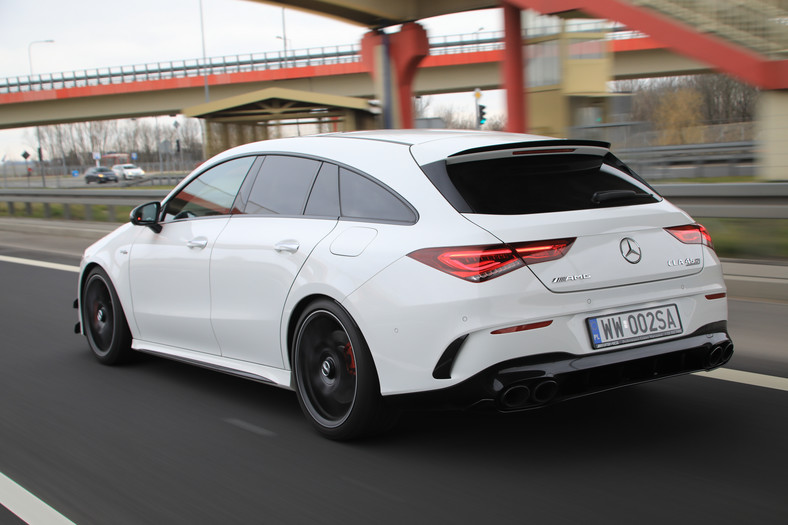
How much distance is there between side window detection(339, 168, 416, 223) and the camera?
13.4 ft

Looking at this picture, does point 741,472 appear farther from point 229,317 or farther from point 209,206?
point 209,206

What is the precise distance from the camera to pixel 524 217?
384 cm

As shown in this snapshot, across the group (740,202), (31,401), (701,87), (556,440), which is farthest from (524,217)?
(701,87)

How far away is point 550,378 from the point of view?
12.1ft

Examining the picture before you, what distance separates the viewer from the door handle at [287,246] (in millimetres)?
4445

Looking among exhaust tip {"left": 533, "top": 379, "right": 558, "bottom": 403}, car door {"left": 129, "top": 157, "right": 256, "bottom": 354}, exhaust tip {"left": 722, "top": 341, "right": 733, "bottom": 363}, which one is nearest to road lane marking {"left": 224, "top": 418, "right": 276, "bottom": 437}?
car door {"left": 129, "top": 157, "right": 256, "bottom": 354}

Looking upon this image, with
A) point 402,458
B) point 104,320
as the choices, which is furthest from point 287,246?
point 104,320

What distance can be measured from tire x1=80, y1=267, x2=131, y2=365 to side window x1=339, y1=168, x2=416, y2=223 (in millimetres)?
2384

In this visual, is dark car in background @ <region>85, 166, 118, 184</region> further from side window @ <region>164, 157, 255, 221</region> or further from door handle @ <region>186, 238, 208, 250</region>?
door handle @ <region>186, 238, 208, 250</region>

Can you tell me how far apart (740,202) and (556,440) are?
5665 mm

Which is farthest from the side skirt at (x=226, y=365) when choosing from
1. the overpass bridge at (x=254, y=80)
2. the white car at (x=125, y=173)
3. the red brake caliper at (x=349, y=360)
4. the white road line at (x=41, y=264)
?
the white car at (x=125, y=173)

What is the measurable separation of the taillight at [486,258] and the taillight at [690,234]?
75cm

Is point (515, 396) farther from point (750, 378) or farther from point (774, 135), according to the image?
point (774, 135)

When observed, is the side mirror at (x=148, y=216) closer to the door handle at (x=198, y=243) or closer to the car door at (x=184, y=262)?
the car door at (x=184, y=262)
